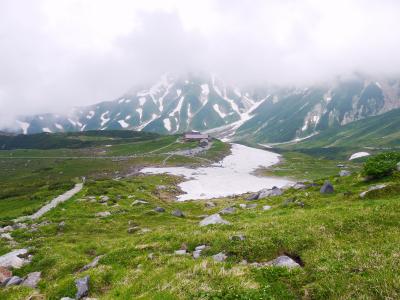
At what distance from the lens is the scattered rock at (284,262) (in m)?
14.3

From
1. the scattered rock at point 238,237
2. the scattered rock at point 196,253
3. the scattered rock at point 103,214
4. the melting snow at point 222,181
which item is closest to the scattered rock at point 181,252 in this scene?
the scattered rock at point 196,253

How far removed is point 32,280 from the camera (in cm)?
2031

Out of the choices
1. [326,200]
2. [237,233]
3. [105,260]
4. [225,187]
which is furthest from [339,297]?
[225,187]

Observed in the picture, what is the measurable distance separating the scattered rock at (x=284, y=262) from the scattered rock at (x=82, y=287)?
8.99 metres

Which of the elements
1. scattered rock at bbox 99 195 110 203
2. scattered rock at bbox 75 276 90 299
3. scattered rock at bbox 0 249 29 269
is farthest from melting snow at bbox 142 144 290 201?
scattered rock at bbox 75 276 90 299

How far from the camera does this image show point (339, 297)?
35.4 feet

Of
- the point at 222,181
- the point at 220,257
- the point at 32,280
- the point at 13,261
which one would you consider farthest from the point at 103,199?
the point at 222,181

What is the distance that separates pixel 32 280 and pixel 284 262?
51.1 ft

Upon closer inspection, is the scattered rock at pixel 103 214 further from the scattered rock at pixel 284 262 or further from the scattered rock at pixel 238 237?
the scattered rock at pixel 284 262

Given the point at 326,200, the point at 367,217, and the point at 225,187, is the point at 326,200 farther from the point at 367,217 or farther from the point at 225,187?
the point at 225,187

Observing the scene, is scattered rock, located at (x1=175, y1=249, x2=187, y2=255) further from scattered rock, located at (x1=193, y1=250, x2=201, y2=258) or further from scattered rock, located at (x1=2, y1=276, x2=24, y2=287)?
scattered rock, located at (x1=2, y1=276, x2=24, y2=287)

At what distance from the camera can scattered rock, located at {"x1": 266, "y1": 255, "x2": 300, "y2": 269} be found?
14.3 m

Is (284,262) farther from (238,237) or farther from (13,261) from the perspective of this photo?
(13,261)

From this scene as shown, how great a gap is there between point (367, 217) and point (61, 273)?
1922 centimetres
